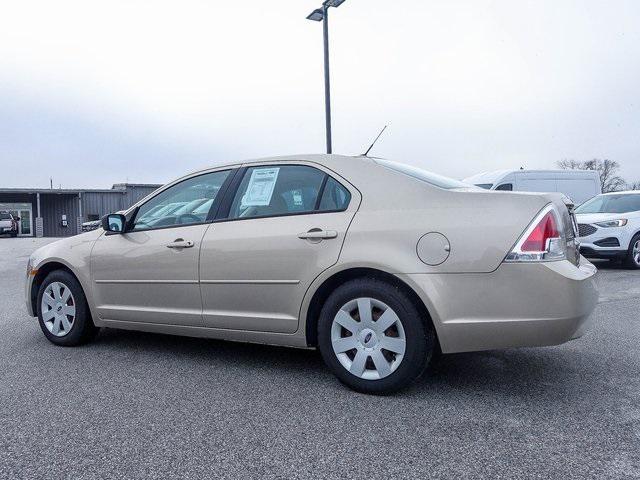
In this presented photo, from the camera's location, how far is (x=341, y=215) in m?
3.43

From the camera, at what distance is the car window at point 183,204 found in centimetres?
411

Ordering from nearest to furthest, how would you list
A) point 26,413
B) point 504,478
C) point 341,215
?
point 504,478 < point 26,413 < point 341,215

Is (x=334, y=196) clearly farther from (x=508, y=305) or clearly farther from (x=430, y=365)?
(x=430, y=365)

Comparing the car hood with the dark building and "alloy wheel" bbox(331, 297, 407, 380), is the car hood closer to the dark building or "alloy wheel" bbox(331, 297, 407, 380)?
"alloy wheel" bbox(331, 297, 407, 380)

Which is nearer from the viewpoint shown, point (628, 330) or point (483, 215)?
point (483, 215)

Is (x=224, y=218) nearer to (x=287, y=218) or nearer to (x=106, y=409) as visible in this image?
(x=287, y=218)

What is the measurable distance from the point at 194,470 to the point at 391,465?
85 centimetres

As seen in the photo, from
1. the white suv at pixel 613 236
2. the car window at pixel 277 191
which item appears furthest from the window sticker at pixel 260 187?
the white suv at pixel 613 236

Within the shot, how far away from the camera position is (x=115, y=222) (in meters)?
4.36

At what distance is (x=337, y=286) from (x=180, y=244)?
4.24ft

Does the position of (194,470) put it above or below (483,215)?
below

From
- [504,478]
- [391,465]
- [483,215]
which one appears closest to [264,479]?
[391,465]

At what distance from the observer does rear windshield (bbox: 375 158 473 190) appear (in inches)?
138

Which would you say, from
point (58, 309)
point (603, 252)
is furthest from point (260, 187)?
point (603, 252)
